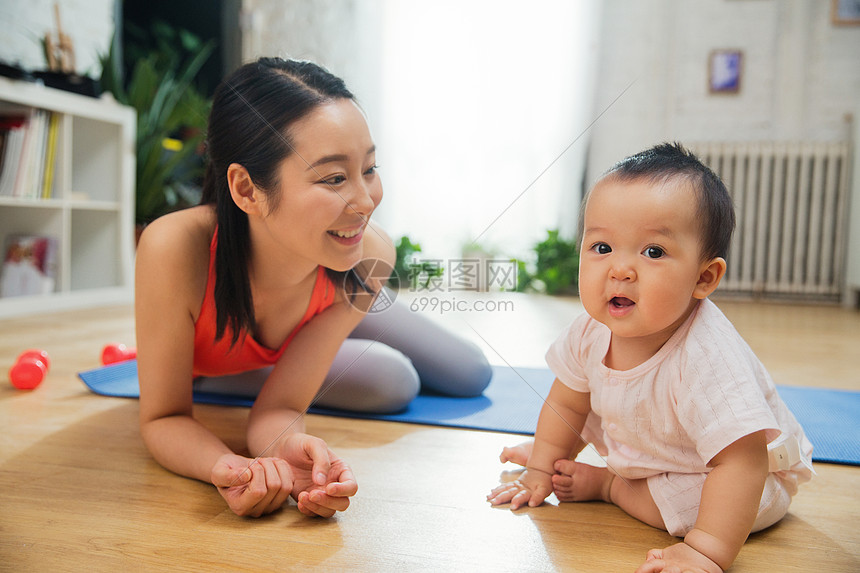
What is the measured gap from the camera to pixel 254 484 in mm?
597

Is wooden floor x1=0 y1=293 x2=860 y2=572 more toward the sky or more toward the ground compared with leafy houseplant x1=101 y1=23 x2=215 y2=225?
more toward the ground

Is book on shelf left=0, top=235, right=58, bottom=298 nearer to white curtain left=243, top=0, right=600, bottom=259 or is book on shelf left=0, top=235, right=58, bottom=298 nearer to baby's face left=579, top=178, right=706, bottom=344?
white curtain left=243, top=0, right=600, bottom=259

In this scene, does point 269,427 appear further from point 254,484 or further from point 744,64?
point 744,64

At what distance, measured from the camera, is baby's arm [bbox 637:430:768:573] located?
1.71ft

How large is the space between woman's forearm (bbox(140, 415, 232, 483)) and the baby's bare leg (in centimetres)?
35

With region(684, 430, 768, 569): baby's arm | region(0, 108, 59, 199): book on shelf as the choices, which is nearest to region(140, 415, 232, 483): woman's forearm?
region(684, 430, 768, 569): baby's arm

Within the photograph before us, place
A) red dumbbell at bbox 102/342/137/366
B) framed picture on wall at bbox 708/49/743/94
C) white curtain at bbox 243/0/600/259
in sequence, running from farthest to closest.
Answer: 1. framed picture on wall at bbox 708/49/743/94
2. white curtain at bbox 243/0/600/259
3. red dumbbell at bbox 102/342/137/366

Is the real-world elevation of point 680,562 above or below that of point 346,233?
below

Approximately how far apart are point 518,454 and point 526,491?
9cm

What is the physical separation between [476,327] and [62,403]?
72cm

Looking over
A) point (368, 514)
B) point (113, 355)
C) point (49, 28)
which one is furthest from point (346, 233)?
point (49, 28)

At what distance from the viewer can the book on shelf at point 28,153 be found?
206 centimetres

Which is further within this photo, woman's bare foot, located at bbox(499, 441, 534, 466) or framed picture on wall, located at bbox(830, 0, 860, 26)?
framed picture on wall, located at bbox(830, 0, 860, 26)

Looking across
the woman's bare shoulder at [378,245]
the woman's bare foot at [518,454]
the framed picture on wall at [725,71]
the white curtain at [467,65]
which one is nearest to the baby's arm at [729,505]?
the woman's bare foot at [518,454]
